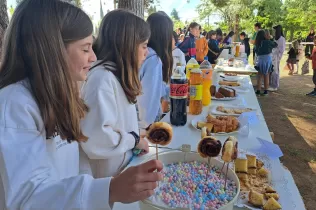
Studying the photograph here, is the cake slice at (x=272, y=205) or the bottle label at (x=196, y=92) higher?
the bottle label at (x=196, y=92)

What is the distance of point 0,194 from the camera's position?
2.67 ft

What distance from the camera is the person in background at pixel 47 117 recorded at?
0.69 metres

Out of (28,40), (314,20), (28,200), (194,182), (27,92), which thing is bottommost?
(194,182)

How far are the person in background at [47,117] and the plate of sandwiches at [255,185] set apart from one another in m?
0.46

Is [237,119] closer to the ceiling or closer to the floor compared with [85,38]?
closer to the floor

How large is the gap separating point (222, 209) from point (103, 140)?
621mm

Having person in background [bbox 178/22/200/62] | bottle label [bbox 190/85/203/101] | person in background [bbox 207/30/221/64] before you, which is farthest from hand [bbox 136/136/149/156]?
person in background [bbox 207/30/221/64]

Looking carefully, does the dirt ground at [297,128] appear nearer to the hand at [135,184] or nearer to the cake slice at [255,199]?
the cake slice at [255,199]

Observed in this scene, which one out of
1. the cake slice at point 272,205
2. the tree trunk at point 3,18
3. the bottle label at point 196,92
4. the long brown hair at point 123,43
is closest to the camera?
the cake slice at point 272,205

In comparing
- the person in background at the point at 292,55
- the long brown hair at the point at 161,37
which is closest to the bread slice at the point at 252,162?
the long brown hair at the point at 161,37

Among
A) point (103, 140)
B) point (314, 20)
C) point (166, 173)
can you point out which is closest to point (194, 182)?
point (166, 173)

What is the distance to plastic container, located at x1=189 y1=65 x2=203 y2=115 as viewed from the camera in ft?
6.55

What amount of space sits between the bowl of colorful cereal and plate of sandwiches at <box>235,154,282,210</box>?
3.6 inches

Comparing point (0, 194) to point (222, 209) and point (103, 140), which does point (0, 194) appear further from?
point (222, 209)
